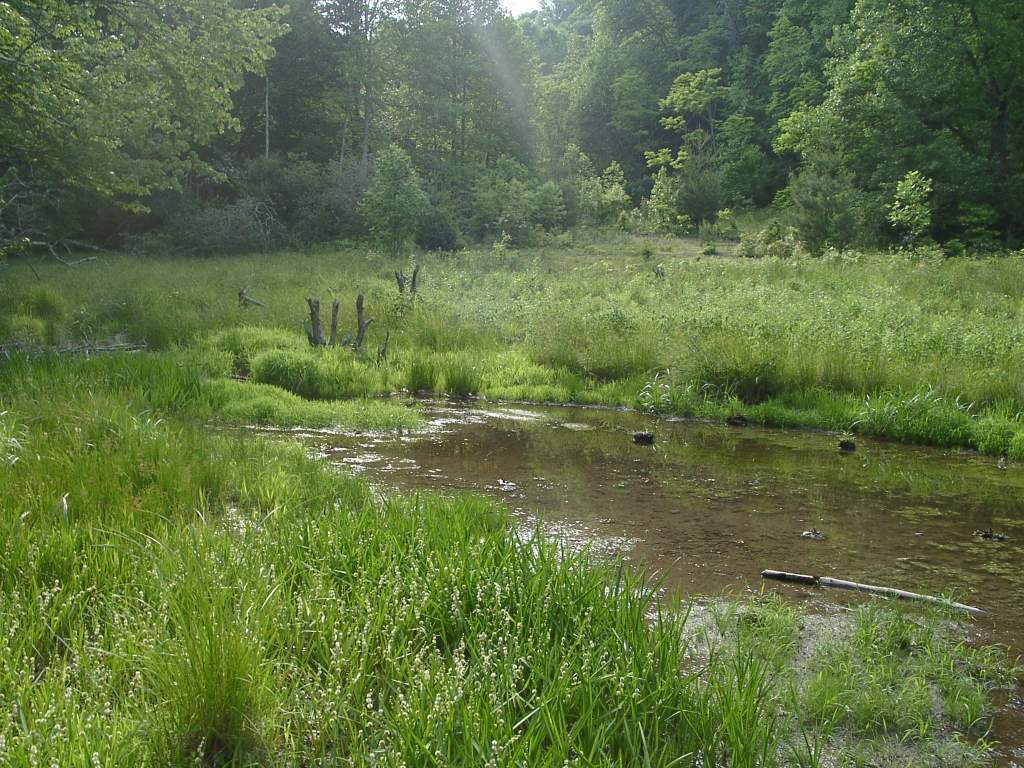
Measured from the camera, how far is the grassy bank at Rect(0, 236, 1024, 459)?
10.7 metres

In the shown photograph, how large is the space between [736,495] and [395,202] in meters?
27.1

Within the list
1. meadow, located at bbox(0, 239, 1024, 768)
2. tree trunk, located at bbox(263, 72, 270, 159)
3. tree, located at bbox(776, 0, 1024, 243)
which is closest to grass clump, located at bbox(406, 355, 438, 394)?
meadow, located at bbox(0, 239, 1024, 768)

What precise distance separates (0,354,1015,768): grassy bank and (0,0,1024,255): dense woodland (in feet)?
36.4

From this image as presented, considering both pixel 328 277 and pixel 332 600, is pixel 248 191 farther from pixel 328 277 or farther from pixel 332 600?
pixel 332 600

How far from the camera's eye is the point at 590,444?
9734 millimetres

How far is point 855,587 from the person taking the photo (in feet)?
17.3

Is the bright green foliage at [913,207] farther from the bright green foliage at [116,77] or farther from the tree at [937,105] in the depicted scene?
the bright green foliage at [116,77]

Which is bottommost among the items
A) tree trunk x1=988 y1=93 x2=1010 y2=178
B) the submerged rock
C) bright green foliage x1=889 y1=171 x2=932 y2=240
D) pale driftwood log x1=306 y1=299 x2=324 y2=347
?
the submerged rock

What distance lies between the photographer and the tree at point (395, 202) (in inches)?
1275

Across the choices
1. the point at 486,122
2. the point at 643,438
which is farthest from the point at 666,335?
the point at 486,122

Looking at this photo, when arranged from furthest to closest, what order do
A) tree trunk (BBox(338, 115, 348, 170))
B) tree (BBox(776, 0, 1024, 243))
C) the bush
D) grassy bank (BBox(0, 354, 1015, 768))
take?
tree trunk (BBox(338, 115, 348, 170)), the bush, tree (BBox(776, 0, 1024, 243)), grassy bank (BBox(0, 354, 1015, 768))

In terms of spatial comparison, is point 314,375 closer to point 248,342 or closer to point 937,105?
point 248,342

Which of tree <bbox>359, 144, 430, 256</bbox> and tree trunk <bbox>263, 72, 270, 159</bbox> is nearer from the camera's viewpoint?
tree <bbox>359, 144, 430, 256</bbox>

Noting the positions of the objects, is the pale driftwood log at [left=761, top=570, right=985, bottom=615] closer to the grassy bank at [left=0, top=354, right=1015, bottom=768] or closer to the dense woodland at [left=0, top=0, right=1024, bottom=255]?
the grassy bank at [left=0, top=354, right=1015, bottom=768]
